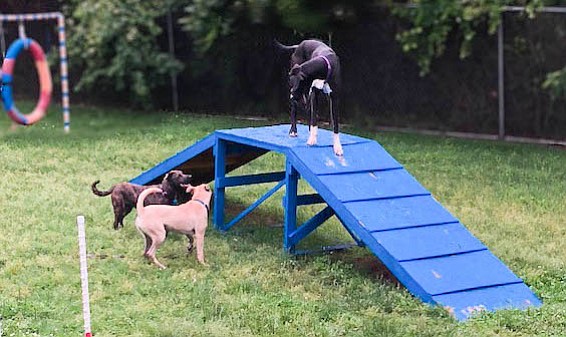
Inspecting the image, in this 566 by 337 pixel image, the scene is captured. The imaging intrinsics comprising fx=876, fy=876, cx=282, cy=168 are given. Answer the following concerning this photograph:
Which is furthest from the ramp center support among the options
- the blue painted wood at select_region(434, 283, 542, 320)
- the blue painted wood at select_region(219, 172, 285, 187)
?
the blue painted wood at select_region(434, 283, 542, 320)

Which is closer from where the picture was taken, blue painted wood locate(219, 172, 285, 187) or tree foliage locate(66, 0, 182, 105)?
tree foliage locate(66, 0, 182, 105)

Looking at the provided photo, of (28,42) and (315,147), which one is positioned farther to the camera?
(315,147)

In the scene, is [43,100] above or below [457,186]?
above

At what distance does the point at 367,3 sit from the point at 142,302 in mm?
4319

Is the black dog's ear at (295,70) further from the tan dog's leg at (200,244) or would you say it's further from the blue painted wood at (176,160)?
the tan dog's leg at (200,244)

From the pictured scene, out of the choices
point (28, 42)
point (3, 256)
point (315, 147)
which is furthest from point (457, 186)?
point (28, 42)

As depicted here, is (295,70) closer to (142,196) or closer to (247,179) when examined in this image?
(142,196)

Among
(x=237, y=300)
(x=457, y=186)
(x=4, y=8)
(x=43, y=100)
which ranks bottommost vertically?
(x=457, y=186)

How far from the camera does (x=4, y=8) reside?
39.5 inches

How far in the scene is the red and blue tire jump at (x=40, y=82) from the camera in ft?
3.29

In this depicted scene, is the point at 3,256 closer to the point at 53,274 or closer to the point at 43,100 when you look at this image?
the point at 53,274

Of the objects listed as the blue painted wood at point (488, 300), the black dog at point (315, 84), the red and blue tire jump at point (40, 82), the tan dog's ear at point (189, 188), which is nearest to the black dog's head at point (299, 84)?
the black dog at point (315, 84)

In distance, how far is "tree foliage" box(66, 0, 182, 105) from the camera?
94cm

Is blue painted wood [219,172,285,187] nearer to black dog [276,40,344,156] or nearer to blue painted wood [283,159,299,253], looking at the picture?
blue painted wood [283,159,299,253]
